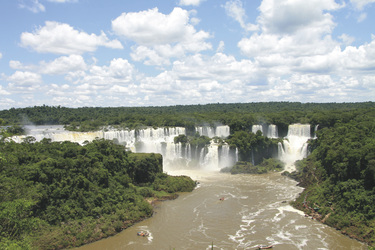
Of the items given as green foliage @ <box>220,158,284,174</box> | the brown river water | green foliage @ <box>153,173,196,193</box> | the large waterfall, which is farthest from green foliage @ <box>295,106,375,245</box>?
the large waterfall

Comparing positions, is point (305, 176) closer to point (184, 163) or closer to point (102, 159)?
point (184, 163)

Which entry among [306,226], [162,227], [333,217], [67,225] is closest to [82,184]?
[67,225]

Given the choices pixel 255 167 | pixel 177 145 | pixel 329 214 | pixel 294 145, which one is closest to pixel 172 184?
pixel 177 145

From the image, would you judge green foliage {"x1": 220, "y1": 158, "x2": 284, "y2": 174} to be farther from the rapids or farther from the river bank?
the river bank

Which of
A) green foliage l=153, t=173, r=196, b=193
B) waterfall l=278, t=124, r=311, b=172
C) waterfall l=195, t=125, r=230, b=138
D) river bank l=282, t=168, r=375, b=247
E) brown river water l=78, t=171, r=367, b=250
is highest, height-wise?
waterfall l=195, t=125, r=230, b=138

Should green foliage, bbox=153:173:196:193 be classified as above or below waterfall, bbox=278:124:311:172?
below

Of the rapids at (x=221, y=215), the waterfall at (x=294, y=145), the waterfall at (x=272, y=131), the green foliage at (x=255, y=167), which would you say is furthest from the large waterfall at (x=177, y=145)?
the waterfall at (x=272, y=131)
